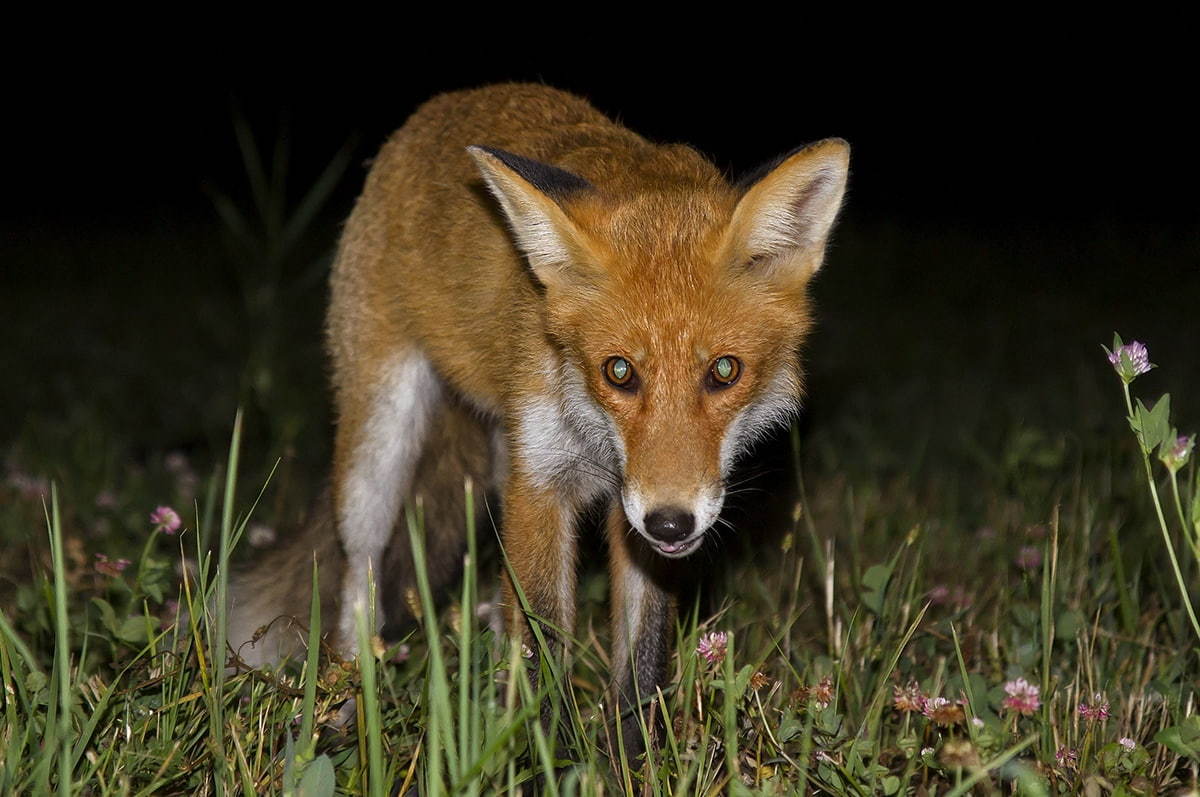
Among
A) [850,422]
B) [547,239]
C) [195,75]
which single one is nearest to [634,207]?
[547,239]

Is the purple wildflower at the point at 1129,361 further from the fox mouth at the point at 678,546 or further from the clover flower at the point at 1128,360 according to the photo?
the fox mouth at the point at 678,546

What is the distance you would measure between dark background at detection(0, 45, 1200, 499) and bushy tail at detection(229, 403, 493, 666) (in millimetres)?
889

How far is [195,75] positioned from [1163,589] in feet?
61.3

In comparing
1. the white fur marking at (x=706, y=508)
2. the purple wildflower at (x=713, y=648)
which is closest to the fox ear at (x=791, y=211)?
the white fur marking at (x=706, y=508)

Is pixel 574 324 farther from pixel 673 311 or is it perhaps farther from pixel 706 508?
pixel 706 508

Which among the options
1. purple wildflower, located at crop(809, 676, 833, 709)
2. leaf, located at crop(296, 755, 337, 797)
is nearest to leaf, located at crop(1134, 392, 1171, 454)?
purple wildflower, located at crop(809, 676, 833, 709)

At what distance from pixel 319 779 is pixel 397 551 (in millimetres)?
1936

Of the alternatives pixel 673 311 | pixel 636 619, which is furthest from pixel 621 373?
pixel 636 619

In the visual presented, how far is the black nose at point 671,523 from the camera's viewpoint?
2.81m

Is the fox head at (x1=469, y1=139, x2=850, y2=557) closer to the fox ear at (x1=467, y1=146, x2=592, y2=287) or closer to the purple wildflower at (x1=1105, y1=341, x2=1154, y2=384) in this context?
the fox ear at (x1=467, y1=146, x2=592, y2=287)

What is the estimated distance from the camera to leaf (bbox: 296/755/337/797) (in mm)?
2512

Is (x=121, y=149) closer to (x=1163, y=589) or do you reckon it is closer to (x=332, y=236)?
(x=332, y=236)

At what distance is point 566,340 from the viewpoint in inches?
130

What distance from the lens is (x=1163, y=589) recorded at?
12.9 ft
